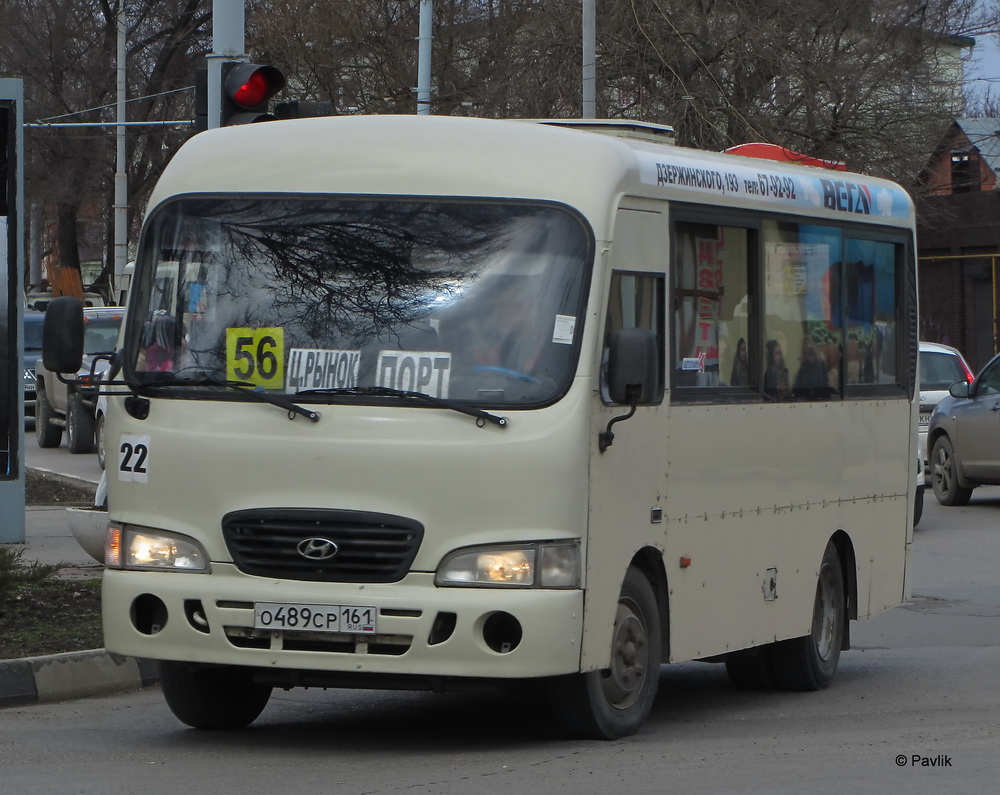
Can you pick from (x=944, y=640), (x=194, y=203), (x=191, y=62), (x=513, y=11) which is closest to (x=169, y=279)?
(x=194, y=203)

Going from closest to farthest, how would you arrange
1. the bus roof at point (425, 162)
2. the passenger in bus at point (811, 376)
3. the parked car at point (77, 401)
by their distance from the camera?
the bus roof at point (425, 162) → the passenger in bus at point (811, 376) → the parked car at point (77, 401)

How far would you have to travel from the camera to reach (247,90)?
11883 mm

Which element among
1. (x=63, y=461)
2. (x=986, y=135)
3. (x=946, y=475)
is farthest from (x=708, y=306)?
(x=986, y=135)

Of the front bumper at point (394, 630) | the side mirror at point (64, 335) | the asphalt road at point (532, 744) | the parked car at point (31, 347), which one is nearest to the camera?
the asphalt road at point (532, 744)

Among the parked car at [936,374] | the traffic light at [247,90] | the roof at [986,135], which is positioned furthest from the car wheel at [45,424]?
the roof at [986,135]

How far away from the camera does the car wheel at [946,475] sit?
21.3 metres

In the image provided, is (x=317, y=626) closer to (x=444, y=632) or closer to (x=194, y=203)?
(x=444, y=632)

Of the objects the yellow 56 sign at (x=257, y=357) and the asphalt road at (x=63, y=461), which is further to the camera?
the asphalt road at (x=63, y=461)

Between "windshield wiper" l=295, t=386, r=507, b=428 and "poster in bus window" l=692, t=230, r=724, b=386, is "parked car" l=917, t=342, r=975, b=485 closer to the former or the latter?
"poster in bus window" l=692, t=230, r=724, b=386

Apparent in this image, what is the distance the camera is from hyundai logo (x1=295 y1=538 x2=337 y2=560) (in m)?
7.14

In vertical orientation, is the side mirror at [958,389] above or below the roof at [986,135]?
below

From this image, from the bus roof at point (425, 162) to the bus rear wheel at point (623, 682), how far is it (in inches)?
60.3

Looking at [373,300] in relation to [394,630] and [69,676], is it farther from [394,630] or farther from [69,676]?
[69,676]

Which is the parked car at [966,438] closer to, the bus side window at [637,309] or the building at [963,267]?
the bus side window at [637,309]
